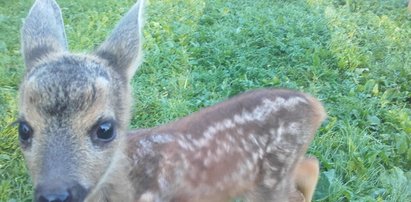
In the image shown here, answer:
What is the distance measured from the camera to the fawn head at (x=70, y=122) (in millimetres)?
3139

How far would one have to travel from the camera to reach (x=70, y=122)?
3.22m

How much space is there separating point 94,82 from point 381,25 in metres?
6.85

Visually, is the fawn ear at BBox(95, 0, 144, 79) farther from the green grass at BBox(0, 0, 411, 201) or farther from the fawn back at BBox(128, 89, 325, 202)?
the green grass at BBox(0, 0, 411, 201)

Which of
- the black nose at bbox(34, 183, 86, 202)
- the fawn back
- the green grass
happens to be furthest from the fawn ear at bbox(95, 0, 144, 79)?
the green grass

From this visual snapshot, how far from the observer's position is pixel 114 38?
4020mm

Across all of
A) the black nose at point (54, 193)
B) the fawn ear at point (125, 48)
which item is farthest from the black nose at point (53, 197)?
the fawn ear at point (125, 48)

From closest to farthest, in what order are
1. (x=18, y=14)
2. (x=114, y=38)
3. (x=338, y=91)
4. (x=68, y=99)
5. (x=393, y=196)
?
(x=68, y=99), (x=114, y=38), (x=393, y=196), (x=338, y=91), (x=18, y=14)

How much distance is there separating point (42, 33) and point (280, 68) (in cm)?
369

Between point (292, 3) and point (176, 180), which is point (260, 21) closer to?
point (292, 3)

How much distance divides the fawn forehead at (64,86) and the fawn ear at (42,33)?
42 centimetres

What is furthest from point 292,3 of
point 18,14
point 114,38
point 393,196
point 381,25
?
point 114,38

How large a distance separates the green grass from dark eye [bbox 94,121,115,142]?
1631 millimetres

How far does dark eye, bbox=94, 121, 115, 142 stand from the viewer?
11.1 ft

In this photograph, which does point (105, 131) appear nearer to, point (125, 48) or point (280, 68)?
point (125, 48)
